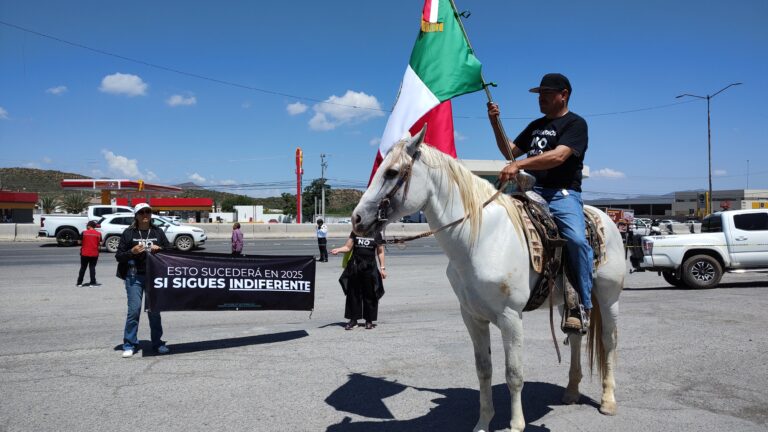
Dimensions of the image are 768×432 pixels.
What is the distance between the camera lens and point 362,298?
842 cm

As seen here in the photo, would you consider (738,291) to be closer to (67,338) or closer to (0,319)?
(67,338)

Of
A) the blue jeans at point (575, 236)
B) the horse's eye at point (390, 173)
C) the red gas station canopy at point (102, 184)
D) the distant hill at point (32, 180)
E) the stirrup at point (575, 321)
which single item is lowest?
the stirrup at point (575, 321)

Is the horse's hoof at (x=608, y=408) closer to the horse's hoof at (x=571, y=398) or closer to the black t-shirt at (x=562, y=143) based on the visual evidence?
the horse's hoof at (x=571, y=398)

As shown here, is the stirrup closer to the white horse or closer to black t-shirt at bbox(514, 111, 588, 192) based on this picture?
the white horse

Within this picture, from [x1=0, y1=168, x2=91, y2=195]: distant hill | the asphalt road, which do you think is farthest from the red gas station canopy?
[x1=0, y1=168, x2=91, y2=195]: distant hill

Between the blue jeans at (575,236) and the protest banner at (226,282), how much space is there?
4.79 meters

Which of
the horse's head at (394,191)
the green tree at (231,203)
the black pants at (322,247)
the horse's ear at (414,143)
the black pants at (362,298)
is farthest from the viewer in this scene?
the green tree at (231,203)

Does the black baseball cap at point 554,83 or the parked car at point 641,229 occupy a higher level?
the black baseball cap at point 554,83

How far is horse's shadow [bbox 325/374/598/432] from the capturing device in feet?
13.8

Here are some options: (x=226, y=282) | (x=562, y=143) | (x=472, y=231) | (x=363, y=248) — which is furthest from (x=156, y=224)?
(x=562, y=143)

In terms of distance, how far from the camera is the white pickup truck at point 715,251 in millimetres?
12828

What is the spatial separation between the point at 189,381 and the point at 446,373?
286 centimetres

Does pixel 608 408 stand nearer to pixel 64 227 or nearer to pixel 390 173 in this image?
pixel 390 173

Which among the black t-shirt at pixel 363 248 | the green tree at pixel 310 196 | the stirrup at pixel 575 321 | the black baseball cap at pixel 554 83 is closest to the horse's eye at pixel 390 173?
the black baseball cap at pixel 554 83
